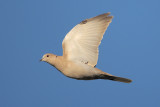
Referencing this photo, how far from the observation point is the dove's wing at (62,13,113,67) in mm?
9078

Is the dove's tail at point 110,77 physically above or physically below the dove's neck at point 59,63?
below

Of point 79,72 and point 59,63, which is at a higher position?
point 59,63

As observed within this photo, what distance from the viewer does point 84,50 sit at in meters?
9.17

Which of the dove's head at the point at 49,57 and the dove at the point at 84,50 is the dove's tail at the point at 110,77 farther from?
the dove's head at the point at 49,57

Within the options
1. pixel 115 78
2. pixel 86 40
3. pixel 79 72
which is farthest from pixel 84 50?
pixel 115 78

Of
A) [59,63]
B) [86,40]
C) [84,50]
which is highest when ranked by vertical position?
[86,40]

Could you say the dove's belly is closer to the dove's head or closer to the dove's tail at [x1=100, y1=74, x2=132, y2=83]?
the dove's tail at [x1=100, y1=74, x2=132, y2=83]

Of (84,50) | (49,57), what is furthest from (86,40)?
(49,57)

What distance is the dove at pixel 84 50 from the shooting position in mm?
9031

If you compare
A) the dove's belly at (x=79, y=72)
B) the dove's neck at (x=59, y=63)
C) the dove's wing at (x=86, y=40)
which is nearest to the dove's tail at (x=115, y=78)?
the dove's belly at (x=79, y=72)

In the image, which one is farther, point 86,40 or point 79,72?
point 86,40

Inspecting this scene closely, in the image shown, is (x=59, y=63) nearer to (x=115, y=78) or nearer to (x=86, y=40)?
(x=86, y=40)

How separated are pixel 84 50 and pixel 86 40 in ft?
0.61

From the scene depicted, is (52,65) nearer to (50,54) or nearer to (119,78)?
(50,54)
